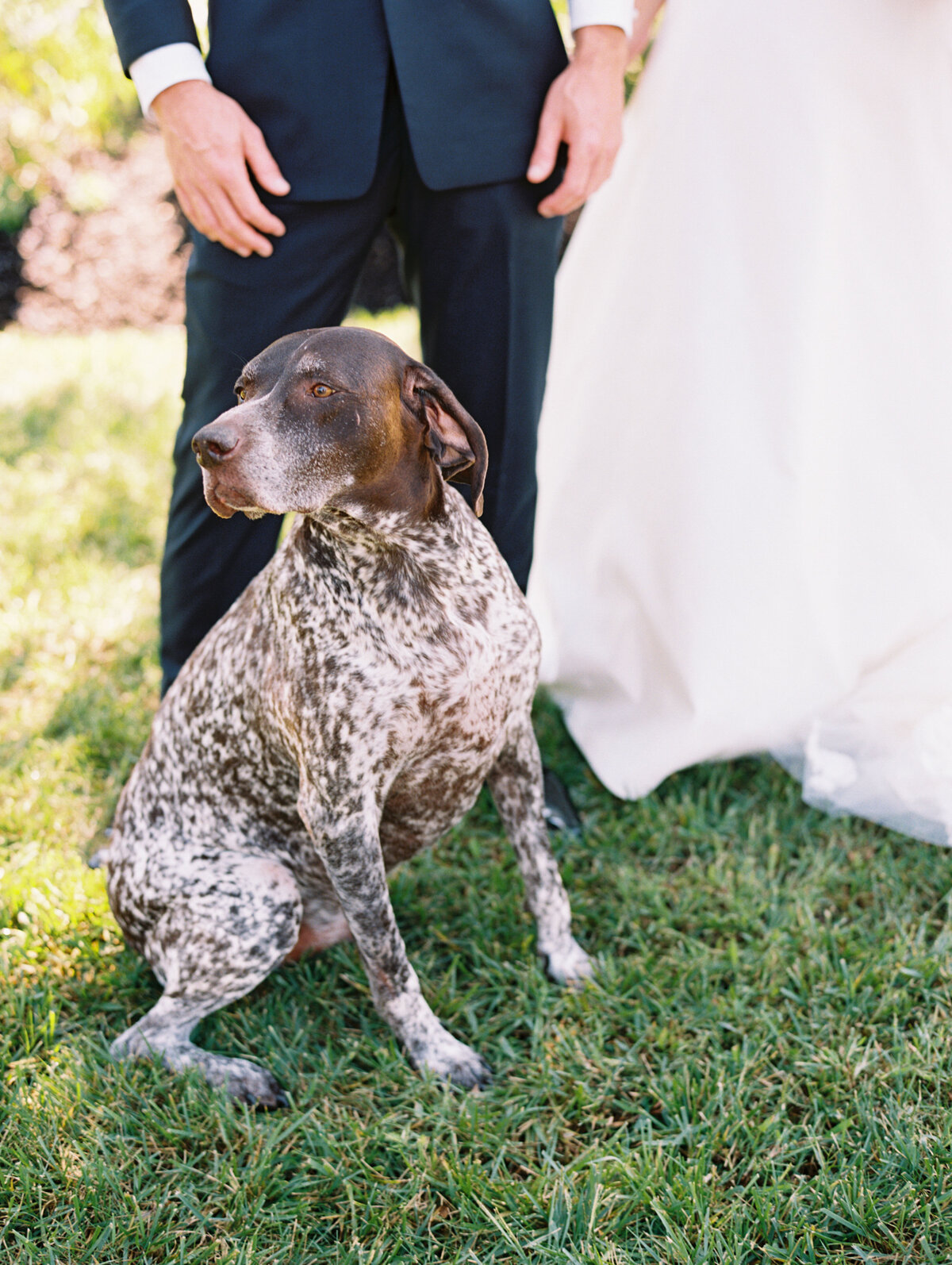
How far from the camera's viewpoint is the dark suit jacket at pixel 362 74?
2.20 m

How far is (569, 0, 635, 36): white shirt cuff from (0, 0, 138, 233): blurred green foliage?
735 centimetres

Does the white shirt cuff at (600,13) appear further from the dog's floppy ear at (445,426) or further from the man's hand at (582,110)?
the dog's floppy ear at (445,426)

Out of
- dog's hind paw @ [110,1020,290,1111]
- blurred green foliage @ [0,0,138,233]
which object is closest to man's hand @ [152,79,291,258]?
dog's hind paw @ [110,1020,290,1111]

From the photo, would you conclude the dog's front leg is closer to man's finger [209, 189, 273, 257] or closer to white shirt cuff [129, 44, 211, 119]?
man's finger [209, 189, 273, 257]

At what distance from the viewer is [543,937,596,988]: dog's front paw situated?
245cm

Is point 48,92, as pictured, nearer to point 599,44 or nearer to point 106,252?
point 106,252

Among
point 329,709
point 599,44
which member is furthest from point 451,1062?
point 599,44

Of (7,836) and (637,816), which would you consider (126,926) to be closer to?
(7,836)

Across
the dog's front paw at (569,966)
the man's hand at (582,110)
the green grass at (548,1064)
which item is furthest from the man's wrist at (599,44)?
the dog's front paw at (569,966)

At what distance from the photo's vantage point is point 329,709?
203cm

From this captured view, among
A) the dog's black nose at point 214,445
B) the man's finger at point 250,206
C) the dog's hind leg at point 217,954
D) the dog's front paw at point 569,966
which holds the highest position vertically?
the man's finger at point 250,206

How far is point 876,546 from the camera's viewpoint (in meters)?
2.94

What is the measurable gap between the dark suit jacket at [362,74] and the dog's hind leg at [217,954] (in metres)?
1.50

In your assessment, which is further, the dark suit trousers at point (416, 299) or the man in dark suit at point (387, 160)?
the dark suit trousers at point (416, 299)
